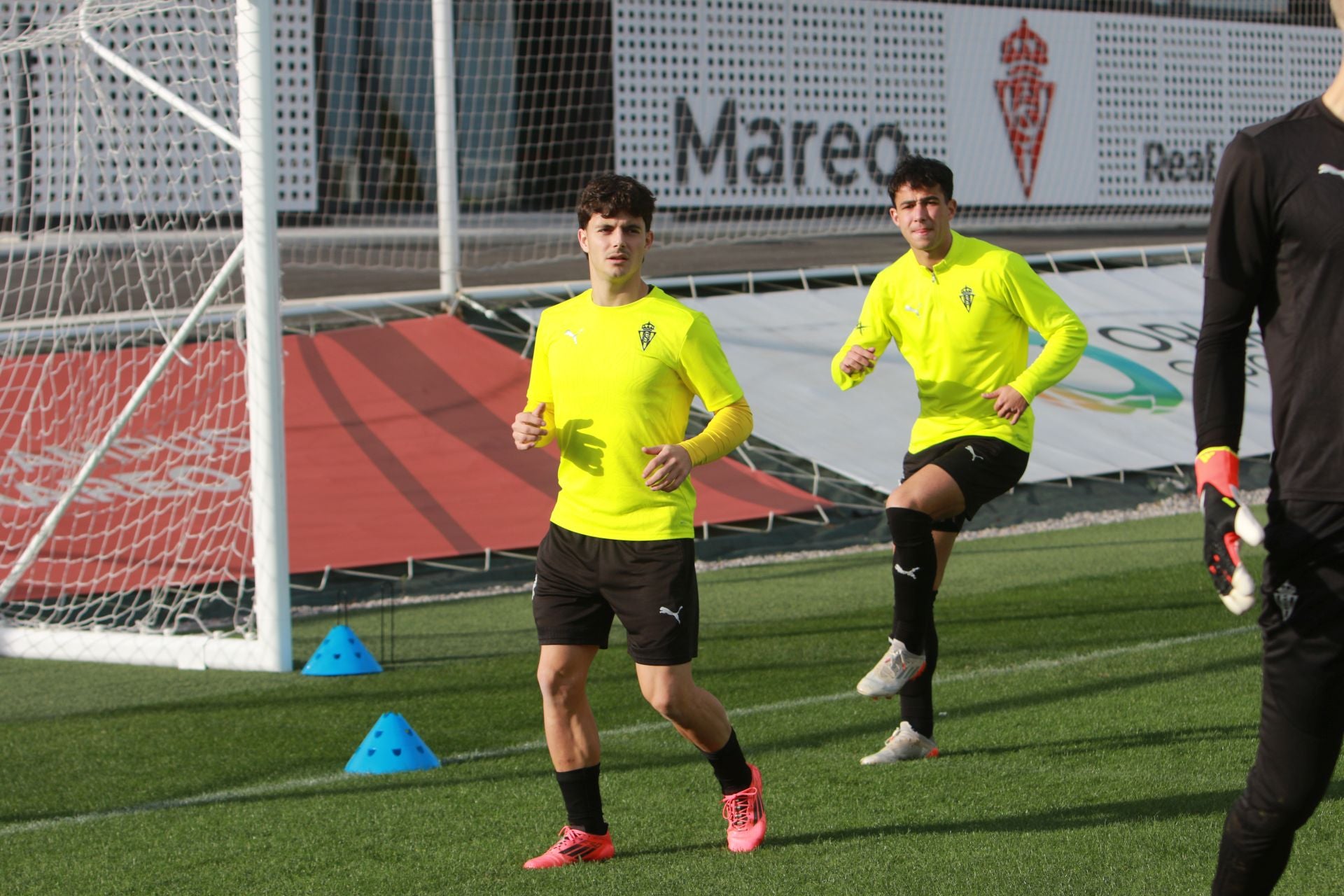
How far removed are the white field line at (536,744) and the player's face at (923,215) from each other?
186 centimetres

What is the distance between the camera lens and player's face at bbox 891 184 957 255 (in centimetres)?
511

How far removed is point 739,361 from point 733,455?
4.59ft

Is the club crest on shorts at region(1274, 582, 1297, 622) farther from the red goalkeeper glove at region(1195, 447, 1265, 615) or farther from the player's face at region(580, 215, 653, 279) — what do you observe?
the player's face at region(580, 215, 653, 279)

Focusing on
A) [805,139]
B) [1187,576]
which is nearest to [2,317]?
[1187,576]

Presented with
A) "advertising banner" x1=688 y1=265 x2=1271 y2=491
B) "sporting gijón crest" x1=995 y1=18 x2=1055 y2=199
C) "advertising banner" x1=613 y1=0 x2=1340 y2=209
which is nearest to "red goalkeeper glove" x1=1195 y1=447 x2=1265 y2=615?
"advertising banner" x1=688 y1=265 x2=1271 y2=491

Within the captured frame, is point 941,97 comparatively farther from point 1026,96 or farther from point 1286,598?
point 1286,598

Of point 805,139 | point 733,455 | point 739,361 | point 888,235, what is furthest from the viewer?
point 888,235

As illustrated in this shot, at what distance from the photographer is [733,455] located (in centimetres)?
1091

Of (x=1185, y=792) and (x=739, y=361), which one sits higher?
(x=739, y=361)

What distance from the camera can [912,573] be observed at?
495 centimetres

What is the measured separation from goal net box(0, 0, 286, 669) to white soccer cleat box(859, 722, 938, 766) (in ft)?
10.3

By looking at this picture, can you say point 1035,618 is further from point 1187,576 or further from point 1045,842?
point 1045,842

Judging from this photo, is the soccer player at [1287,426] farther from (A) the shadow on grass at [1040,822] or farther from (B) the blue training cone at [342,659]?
(B) the blue training cone at [342,659]

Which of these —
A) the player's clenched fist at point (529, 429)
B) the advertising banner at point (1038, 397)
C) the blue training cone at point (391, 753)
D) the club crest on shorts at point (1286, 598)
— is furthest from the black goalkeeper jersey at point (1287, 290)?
the advertising banner at point (1038, 397)
